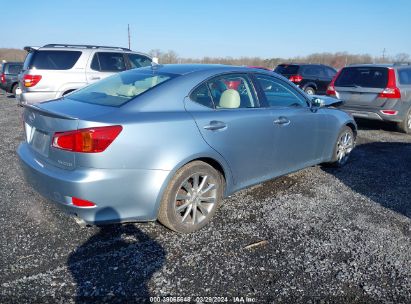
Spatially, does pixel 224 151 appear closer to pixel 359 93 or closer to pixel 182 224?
pixel 182 224

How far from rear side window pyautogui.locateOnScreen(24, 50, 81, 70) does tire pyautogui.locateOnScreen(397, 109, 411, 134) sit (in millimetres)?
7879

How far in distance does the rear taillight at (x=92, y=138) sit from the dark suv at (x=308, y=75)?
1265 centimetres

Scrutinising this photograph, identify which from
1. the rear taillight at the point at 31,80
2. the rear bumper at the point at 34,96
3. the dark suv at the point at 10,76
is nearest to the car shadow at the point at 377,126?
the rear bumper at the point at 34,96

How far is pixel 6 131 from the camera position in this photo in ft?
25.2

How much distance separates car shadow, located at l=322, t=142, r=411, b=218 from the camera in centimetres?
427

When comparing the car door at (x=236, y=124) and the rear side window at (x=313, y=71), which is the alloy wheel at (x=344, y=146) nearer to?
the car door at (x=236, y=124)

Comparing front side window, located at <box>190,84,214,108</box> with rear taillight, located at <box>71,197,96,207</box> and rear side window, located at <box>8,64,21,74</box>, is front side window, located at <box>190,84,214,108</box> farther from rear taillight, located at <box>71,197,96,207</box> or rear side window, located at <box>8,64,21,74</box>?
rear side window, located at <box>8,64,21,74</box>

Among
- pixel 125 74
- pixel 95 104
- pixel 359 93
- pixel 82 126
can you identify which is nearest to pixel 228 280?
pixel 82 126

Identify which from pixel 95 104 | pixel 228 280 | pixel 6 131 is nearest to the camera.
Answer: pixel 228 280

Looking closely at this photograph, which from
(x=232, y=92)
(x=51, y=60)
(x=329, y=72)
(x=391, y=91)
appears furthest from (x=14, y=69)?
(x=232, y=92)

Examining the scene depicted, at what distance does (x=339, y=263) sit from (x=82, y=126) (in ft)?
7.72

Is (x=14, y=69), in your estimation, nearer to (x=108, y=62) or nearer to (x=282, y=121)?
(x=108, y=62)

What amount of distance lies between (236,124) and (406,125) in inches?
257

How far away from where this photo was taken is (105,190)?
8.84 ft
